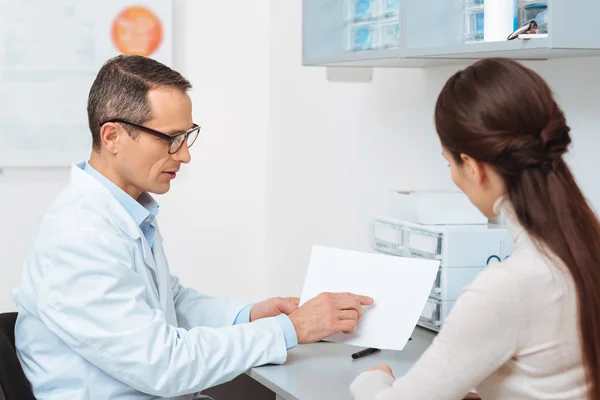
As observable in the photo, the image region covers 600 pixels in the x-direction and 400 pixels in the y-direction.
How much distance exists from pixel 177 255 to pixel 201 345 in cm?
175

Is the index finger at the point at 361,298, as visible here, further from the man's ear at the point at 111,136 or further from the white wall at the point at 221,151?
the white wall at the point at 221,151

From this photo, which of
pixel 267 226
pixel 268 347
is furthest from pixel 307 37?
pixel 267 226

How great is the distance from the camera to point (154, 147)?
174cm

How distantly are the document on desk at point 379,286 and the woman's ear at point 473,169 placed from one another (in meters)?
0.45

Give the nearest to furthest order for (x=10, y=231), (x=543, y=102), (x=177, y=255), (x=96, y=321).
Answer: (x=543, y=102), (x=96, y=321), (x=10, y=231), (x=177, y=255)

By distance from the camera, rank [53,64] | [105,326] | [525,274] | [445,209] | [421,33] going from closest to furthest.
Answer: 1. [525,274]
2. [105,326]
3. [421,33]
4. [445,209]
5. [53,64]

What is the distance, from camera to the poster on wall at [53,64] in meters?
3.05

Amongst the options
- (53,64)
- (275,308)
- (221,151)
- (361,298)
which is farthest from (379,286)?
(53,64)

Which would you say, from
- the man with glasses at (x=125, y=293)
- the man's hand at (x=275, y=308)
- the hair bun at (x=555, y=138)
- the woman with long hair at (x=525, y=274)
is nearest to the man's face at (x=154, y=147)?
the man with glasses at (x=125, y=293)

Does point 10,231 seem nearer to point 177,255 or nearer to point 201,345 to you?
point 177,255

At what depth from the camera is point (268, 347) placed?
1671 mm

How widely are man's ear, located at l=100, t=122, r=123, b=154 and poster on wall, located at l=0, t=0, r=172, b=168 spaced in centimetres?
143

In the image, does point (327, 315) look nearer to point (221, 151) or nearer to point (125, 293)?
point (125, 293)

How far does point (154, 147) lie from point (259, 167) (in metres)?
1.69
